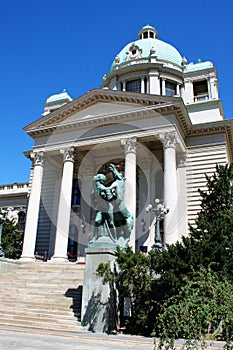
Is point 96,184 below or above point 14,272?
above

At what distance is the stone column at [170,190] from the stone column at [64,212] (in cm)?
811

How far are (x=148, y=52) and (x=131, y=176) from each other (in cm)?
2529

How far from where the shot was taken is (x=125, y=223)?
1550cm

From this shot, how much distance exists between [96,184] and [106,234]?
7.42ft

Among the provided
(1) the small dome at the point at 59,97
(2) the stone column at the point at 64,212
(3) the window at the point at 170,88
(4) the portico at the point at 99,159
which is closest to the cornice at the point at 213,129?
(4) the portico at the point at 99,159

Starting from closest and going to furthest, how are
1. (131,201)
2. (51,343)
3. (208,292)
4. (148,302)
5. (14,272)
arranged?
(208,292), (51,343), (148,302), (14,272), (131,201)

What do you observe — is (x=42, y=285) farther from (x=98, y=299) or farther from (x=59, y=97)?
(x=59, y=97)

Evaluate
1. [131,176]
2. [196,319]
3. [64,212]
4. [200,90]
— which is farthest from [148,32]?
[196,319]

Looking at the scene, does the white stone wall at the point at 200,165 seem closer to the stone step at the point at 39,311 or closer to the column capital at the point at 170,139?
the column capital at the point at 170,139

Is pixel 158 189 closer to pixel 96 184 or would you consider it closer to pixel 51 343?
pixel 96 184

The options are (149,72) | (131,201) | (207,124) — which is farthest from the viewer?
(149,72)

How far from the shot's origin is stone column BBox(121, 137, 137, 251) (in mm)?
24428

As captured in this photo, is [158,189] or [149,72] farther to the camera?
[149,72]

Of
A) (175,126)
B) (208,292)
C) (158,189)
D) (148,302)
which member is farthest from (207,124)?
(208,292)
